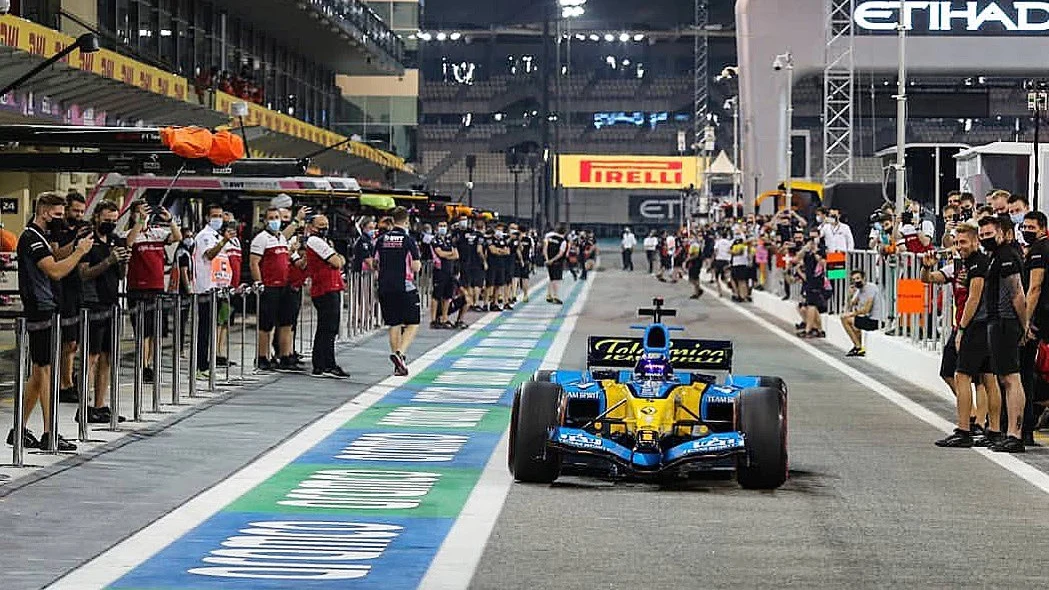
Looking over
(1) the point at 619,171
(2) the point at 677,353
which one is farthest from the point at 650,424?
(1) the point at 619,171

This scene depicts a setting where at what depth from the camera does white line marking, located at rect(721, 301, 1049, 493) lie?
13.8 meters

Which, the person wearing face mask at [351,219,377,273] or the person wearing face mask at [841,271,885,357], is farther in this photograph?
the person wearing face mask at [351,219,377,273]

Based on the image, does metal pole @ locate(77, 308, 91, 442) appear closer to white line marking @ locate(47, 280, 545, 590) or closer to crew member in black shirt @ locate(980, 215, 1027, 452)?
white line marking @ locate(47, 280, 545, 590)

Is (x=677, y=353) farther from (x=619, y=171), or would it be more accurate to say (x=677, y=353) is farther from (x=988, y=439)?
(x=619, y=171)

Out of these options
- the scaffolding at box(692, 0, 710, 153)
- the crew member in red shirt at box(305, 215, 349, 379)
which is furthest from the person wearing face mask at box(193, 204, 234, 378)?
the scaffolding at box(692, 0, 710, 153)

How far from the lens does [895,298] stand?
25781mm

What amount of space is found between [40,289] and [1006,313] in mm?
7141

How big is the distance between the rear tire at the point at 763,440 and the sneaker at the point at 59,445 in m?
4.84

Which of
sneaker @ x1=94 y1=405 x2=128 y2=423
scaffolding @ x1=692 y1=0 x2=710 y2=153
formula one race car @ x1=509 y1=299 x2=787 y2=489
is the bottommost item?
sneaker @ x1=94 y1=405 x2=128 y2=423

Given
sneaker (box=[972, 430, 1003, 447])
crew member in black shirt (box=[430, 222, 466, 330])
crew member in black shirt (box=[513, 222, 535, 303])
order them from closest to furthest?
sneaker (box=[972, 430, 1003, 447]), crew member in black shirt (box=[430, 222, 466, 330]), crew member in black shirt (box=[513, 222, 535, 303])

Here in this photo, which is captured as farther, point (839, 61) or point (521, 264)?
point (839, 61)

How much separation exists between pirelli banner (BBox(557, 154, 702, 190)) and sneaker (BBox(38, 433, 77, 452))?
94.9m

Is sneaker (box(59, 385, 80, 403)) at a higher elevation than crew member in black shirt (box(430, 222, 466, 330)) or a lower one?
lower

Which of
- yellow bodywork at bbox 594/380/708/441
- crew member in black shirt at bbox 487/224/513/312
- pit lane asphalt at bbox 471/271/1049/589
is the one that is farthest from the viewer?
crew member in black shirt at bbox 487/224/513/312
